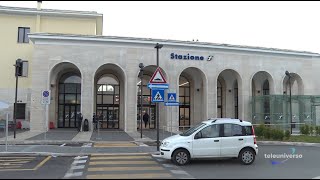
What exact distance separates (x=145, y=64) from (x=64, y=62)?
24.0 ft

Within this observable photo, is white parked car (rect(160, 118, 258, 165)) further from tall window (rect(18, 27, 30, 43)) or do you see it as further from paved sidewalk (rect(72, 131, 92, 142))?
tall window (rect(18, 27, 30, 43))

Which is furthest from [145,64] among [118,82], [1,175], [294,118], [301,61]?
[1,175]

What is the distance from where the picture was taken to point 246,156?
Answer: 13180 millimetres

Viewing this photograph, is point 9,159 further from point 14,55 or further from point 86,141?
point 14,55

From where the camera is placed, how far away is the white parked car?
12969 millimetres

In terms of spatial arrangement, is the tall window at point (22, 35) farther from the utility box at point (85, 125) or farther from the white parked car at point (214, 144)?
the white parked car at point (214, 144)

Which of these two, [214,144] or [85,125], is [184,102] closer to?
[85,125]

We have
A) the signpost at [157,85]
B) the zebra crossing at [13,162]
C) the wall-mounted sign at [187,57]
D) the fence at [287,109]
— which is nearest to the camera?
the zebra crossing at [13,162]

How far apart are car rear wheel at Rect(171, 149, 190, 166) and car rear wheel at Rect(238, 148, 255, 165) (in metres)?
2.07

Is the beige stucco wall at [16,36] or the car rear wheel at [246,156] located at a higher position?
the beige stucco wall at [16,36]

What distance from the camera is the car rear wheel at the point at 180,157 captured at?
12.9m

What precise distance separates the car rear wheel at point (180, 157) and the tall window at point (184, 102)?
25.8 meters

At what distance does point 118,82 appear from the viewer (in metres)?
37.3

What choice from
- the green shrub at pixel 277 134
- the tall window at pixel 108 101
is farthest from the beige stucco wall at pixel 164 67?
the green shrub at pixel 277 134
